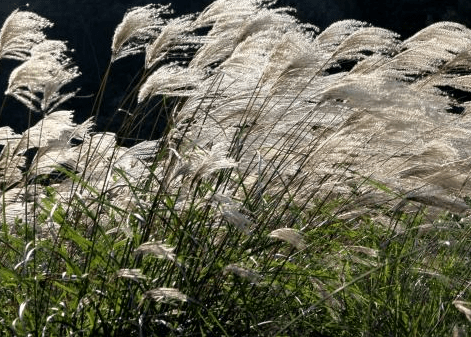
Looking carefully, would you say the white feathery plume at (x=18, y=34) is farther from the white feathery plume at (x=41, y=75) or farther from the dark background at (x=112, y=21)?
the dark background at (x=112, y=21)

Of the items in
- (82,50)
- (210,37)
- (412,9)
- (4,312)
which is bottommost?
(82,50)

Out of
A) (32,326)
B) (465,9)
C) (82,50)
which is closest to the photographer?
(32,326)

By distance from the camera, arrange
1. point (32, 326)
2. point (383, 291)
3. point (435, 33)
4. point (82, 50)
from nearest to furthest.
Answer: point (32, 326) → point (383, 291) → point (435, 33) → point (82, 50)

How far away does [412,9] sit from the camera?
14.6 meters

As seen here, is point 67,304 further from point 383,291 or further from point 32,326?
point 383,291

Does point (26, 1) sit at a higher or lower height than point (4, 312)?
lower

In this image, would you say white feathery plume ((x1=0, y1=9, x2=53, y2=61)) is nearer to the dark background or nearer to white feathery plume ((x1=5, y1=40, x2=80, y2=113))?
white feathery plume ((x1=5, y1=40, x2=80, y2=113))

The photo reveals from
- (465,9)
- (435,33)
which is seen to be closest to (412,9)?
(465,9)

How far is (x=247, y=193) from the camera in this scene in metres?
3.72

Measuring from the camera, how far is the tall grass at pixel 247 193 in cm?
323

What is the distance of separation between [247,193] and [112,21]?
1278 cm

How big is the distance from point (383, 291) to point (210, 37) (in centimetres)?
114

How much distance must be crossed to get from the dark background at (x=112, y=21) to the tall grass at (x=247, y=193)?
10259 millimetres

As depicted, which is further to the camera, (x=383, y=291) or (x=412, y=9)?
(x=412, y=9)
